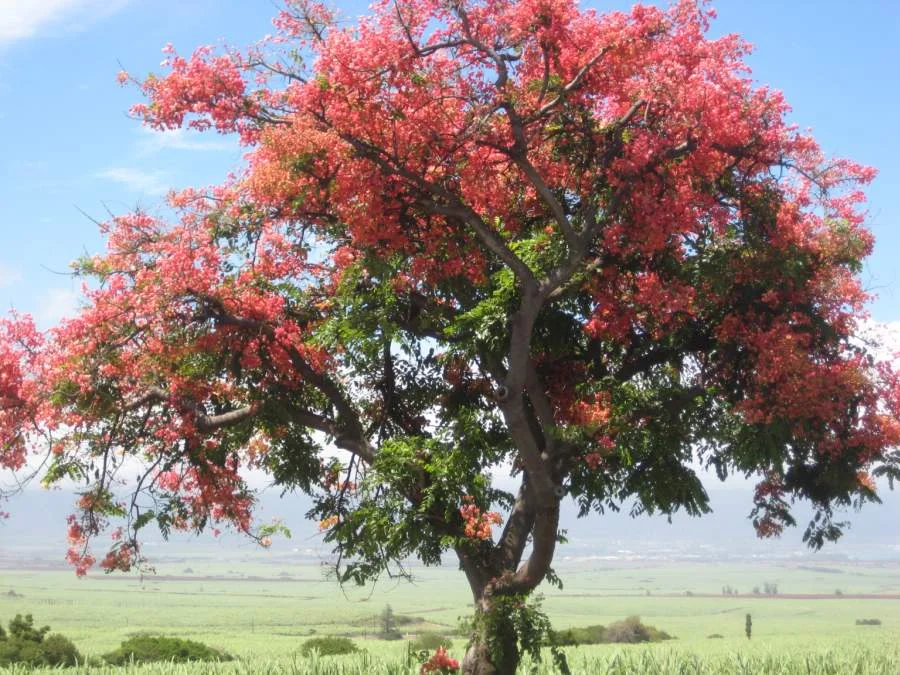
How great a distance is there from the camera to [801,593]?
181m

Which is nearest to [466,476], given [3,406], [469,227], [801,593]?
[469,227]

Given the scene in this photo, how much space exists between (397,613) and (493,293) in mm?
91433

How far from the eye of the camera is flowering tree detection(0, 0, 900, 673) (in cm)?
1164

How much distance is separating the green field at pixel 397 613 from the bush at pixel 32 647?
897 millimetres

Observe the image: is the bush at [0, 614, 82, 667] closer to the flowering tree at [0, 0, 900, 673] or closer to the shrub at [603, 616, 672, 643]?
the flowering tree at [0, 0, 900, 673]

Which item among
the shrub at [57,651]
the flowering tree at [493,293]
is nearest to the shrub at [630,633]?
the shrub at [57,651]

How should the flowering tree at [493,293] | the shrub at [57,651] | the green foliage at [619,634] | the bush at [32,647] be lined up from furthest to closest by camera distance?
the green foliage at [619,634] < the shrub at [57,651] < the bush at [32,647] < the flowering tree at [493,293]

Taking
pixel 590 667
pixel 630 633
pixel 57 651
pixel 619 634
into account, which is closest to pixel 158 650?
pixel 57 651

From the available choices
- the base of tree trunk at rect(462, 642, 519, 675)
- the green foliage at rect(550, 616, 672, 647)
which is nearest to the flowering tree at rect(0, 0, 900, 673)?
the base of tree trunk at rect(462, 642, 519, 675)

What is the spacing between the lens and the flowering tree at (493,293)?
11641mm

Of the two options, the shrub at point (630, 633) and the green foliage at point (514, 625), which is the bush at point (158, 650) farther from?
the shrub at point (630, 633)

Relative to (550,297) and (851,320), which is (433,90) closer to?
(550,297)

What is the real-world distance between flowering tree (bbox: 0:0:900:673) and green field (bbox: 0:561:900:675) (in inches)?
105

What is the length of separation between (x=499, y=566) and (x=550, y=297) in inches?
150
